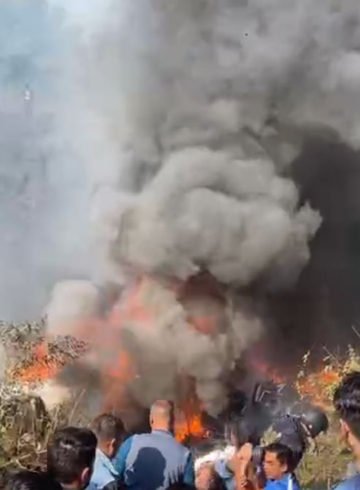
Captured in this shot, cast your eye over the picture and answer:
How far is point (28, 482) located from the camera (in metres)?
2.72

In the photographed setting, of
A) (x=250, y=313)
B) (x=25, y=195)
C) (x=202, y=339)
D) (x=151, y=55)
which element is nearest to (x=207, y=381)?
(x=202, y=339)

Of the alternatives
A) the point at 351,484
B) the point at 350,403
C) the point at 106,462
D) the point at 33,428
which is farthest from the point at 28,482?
the point at 33,428

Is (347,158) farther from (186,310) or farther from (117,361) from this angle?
(117,361)

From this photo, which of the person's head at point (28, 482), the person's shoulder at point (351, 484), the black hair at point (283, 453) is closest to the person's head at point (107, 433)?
the black hair at point (283, 453)

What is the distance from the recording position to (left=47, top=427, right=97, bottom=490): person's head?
10.4ft

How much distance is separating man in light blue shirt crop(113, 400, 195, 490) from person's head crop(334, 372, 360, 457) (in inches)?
67.9

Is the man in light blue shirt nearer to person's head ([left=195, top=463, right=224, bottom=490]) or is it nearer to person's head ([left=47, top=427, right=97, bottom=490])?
person's head ([left=195, top=463, right=224, bottom=490])

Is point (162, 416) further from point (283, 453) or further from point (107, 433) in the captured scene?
point (283, 453)

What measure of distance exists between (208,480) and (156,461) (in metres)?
0.38

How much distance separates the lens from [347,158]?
60.7 ft

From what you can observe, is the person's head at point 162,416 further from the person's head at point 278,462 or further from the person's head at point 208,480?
the person's head at point 278,462

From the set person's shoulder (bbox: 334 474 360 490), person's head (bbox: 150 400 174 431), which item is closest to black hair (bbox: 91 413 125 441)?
person's head (bbox: 150 400 174 431)

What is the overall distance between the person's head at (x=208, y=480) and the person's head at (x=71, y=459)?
1.61 meters

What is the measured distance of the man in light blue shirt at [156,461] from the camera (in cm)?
461
